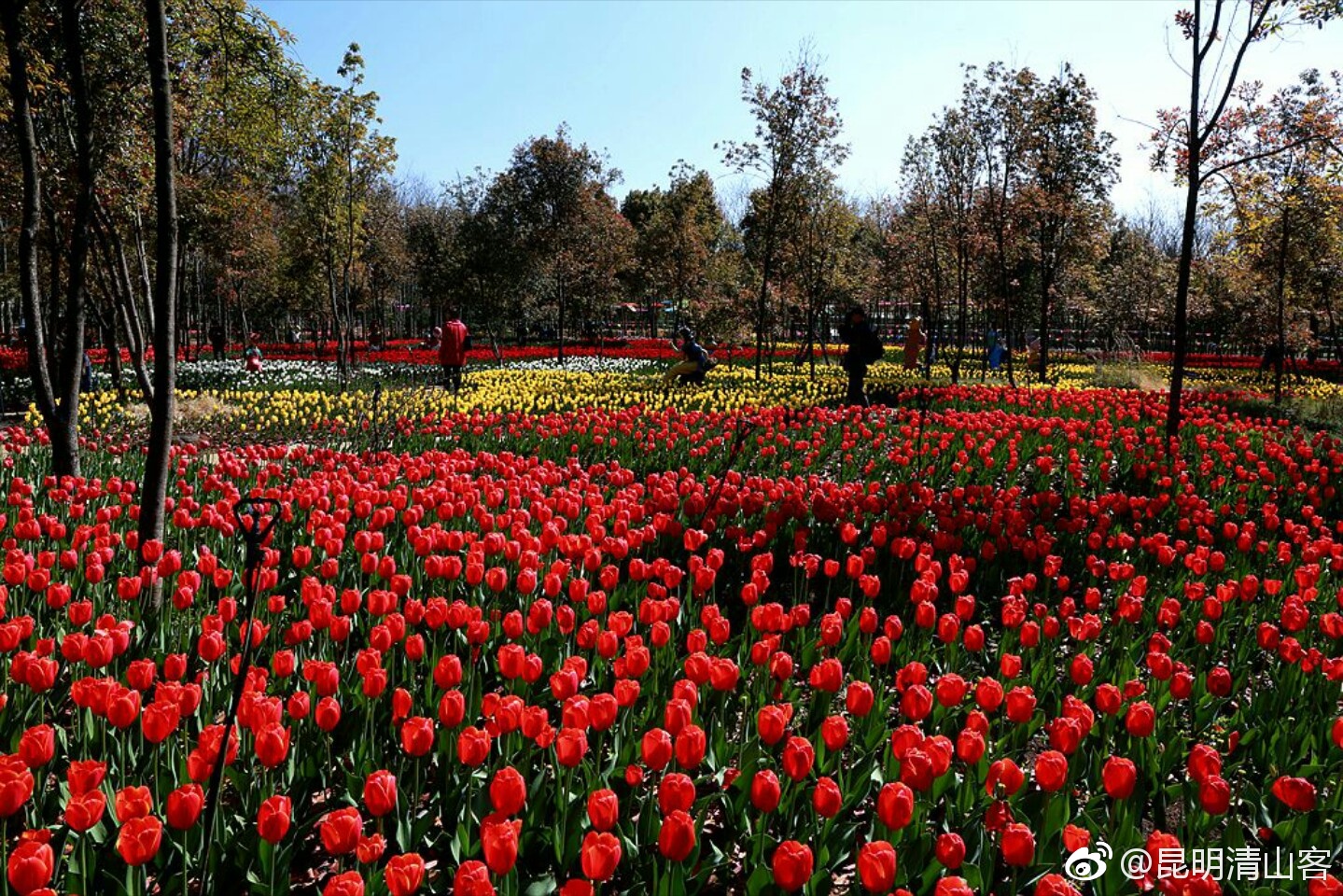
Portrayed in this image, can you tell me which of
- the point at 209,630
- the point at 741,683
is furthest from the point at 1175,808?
the point at 209,630

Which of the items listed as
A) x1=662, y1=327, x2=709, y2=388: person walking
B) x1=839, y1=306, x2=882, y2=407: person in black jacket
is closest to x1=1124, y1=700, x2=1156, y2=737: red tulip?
x1=839, y1=306, x2=882, y2=407: person in black jacket

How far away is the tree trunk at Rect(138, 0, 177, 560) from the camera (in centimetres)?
395

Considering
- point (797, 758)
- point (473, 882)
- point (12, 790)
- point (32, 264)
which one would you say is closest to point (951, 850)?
point (797, 758)

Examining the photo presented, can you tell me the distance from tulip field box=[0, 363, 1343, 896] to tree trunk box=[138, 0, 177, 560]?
31cm

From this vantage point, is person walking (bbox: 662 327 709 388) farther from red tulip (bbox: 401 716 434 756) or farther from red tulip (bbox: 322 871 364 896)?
red tulip (bbox: 322 871 364 896)

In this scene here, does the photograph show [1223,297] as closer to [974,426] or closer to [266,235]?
[974,426]

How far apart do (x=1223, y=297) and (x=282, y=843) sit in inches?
1386

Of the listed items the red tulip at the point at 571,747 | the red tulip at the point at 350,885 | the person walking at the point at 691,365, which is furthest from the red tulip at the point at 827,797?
the person walking at the point at 691,365

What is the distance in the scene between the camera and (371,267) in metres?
38.1

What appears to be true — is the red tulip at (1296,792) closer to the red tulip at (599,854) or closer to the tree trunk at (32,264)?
the red tulip at (599,854)

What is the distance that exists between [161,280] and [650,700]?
3.08 metres

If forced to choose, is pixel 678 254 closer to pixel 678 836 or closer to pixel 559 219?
pixel 559 219
